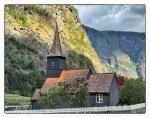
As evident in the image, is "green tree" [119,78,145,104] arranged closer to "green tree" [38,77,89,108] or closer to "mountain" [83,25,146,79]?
"mountain" [83,25,146,79]

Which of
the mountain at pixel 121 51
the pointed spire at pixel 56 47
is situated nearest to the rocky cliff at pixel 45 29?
the pointed spire at pixel 56 47

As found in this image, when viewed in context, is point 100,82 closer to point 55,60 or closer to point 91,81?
point 91,81

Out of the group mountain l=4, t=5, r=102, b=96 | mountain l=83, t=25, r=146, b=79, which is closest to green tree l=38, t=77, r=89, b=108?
mountain l=4, t=5, r=102, b=96

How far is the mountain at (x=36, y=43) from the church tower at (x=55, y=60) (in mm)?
289

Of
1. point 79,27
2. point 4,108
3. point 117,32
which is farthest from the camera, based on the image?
point 79,27

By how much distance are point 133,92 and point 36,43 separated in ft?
21.7

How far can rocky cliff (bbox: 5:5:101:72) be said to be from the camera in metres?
18.8

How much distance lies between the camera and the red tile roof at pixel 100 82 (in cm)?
1708

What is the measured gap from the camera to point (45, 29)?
20.6 m

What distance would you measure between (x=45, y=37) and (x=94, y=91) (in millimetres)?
4767

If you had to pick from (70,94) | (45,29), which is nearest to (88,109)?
(70,94)

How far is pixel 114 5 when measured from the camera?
53.6 ft

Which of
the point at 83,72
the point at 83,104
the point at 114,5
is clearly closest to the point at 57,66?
the point at 83,72
